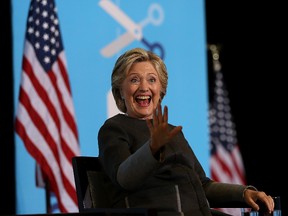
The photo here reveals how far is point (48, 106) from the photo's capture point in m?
4.43

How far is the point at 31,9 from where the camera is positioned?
14.8 ft

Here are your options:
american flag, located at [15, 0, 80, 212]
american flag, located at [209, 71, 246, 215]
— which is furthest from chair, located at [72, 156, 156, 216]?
american flag, located at [209, 71, 246, 215]

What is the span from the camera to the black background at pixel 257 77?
8.35 metres

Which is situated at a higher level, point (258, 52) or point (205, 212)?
point (258, 52)

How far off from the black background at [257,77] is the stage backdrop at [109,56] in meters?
2.96

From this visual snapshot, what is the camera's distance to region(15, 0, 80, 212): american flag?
4316 millimetres

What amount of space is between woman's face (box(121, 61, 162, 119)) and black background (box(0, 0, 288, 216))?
6.07 m

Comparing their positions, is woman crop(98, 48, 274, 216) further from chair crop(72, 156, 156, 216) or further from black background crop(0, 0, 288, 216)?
black background crop(0, 0, 288, 216)

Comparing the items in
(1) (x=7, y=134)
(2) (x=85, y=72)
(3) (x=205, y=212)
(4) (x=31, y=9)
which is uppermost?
(4) (x=31, y=9)

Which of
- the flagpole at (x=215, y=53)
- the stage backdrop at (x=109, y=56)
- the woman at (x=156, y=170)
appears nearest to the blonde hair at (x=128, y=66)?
the woman at (x=156, y=170)

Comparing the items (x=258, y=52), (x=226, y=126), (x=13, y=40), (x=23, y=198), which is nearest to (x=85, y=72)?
(x=13, y=40)

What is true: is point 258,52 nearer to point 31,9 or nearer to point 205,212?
point 31,9

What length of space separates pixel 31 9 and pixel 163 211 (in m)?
2.65

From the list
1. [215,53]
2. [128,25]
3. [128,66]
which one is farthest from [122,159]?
[215,53]
